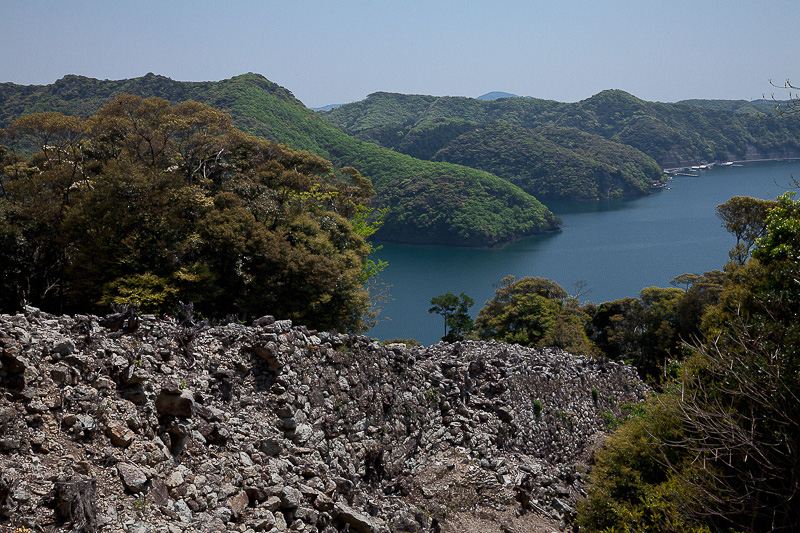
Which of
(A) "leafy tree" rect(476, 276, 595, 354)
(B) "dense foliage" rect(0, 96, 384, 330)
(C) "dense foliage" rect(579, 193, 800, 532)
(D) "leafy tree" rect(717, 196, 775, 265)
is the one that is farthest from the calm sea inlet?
(C) "dense foliage" rect(579, 193, 800, 532)

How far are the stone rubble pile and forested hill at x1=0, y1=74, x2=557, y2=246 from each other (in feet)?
256

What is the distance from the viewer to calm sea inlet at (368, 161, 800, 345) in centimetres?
6255

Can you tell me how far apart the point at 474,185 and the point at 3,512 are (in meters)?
106

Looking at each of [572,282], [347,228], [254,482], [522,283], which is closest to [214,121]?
[347,228]

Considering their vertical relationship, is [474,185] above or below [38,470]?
above

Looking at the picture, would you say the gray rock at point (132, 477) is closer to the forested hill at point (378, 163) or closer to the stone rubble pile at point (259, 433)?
the stone rubble pile at point (259, 433)

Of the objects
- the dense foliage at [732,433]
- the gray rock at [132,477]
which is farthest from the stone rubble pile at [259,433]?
the dense foliage at [732,433]

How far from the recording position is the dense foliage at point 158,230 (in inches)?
686

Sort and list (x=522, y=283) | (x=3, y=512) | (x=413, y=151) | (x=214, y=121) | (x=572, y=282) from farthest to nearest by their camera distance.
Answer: (x=413, y=151), (x=572, y=282), (x=522, y=283), (x=214, y=121), (x=3, y=512)

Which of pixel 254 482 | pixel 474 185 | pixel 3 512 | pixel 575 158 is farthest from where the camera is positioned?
pixel 575 158

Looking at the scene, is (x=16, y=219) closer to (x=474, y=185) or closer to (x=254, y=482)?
(x=254, y=482)

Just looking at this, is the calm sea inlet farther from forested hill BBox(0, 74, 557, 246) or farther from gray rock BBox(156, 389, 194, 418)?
gray rock BBox(156, 389, 194, 418)

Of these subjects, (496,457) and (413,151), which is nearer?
(496,457)

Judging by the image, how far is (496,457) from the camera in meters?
14.1
